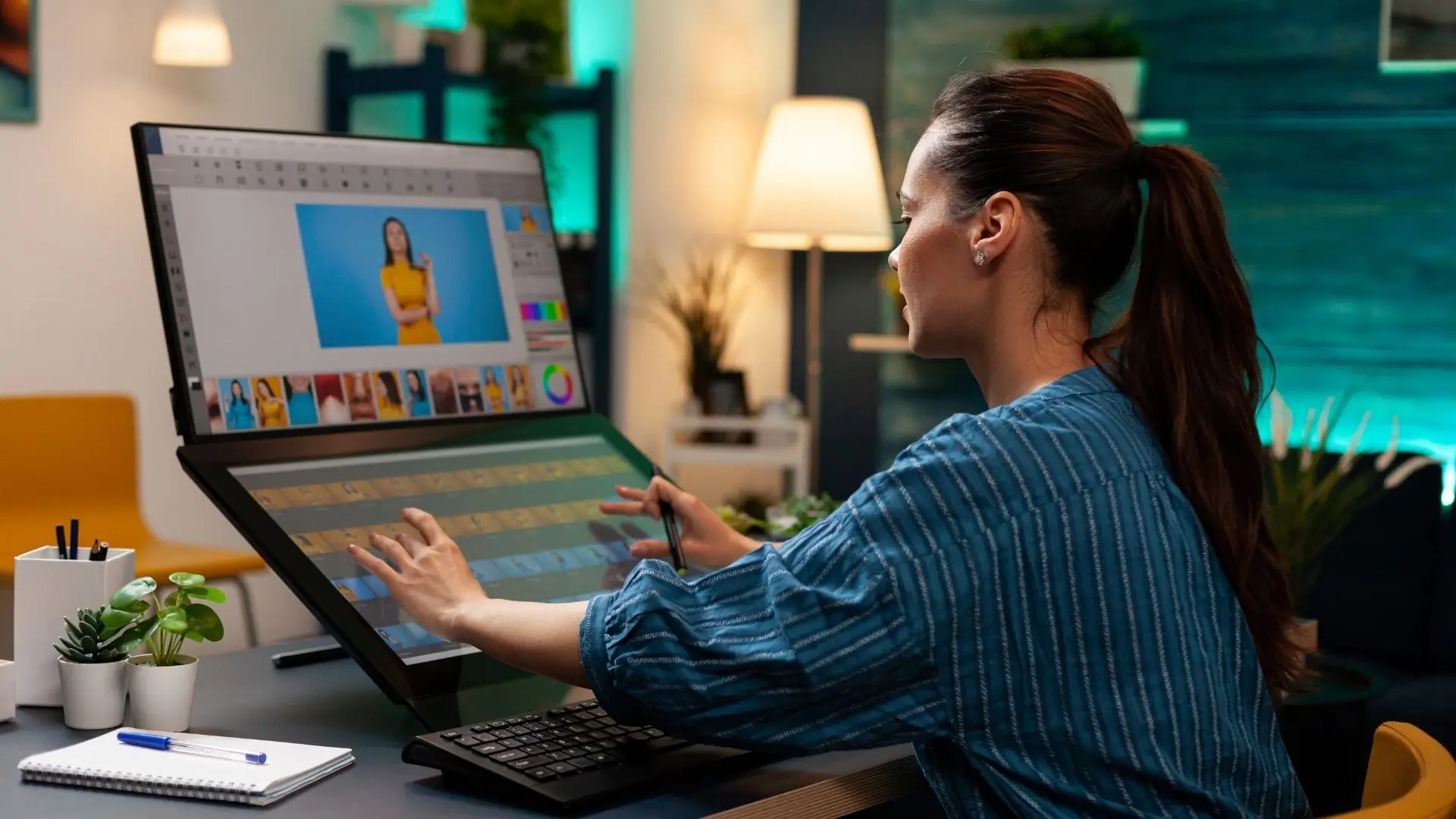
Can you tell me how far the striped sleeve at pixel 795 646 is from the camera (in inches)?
40.7

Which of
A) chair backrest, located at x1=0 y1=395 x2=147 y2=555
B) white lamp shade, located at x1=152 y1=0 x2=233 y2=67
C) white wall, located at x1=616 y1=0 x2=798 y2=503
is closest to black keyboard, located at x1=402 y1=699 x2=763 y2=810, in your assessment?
chair backrest, located at x1=0 y1=395 x2=147 y2=555

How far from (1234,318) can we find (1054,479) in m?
0.22

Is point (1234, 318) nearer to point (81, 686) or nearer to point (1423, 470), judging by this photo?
point (81, 686)

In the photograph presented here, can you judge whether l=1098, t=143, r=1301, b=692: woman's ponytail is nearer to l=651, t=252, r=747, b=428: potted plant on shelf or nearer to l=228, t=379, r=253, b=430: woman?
l=228, t=379, r=253, b=430: woman

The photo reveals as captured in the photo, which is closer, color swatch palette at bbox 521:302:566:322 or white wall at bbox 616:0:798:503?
color swatch palette at bbox 521:302:566:322

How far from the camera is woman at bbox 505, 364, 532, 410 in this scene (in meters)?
1.62

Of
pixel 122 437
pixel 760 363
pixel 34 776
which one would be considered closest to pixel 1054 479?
pixel 34 776

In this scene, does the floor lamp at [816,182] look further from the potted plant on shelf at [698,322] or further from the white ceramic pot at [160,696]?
the white ceramic pot at [160,696]

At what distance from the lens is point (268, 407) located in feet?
4.55

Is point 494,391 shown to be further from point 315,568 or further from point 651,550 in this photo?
point 315,568

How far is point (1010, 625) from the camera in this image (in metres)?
1.05

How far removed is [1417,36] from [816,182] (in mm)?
1587

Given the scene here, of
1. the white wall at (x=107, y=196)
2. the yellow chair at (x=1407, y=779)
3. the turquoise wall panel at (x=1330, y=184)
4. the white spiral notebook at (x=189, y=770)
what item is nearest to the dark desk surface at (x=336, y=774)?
the white spiral notebook at (x=189, y=770)

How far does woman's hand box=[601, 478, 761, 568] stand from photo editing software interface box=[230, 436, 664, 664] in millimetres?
25
